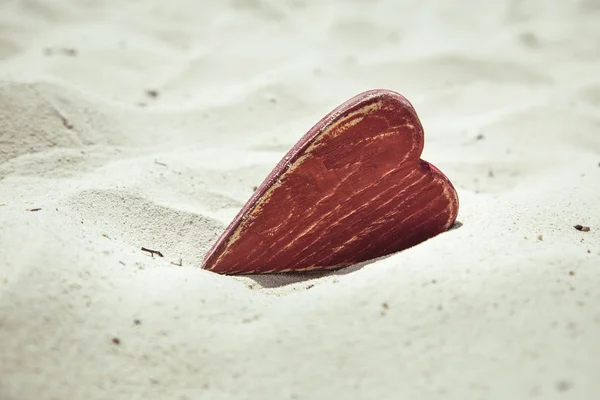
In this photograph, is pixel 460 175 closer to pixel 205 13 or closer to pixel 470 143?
pixel 470 143

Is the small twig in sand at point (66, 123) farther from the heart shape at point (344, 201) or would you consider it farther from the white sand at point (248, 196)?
the heart shape at point (344, 201)

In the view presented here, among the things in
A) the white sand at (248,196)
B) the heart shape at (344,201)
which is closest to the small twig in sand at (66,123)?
the white sand at (248,196)

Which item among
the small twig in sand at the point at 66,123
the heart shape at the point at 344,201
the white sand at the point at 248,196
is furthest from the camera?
the small twig in sand at the point at 66,123

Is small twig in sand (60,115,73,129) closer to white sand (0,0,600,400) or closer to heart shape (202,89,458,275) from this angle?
white sand (0,0,600,400)

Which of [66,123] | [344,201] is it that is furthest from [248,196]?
[66,123]

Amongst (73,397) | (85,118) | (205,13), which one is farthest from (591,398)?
(205,13)

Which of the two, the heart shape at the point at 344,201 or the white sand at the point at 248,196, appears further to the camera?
the heart shape at the point at 344,201

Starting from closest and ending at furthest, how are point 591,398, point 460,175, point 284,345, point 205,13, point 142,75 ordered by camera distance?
point 591,398 < point 284,345 < point 460,175 < point 142,75 < point 205,13
